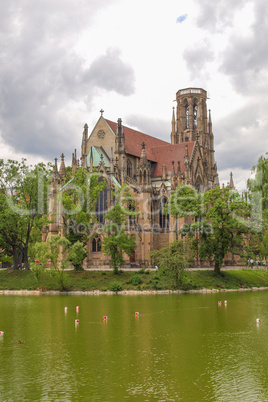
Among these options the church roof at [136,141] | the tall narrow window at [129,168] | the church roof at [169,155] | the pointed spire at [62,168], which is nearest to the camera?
the pointed spire at [62,168]

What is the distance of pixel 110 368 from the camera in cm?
1644

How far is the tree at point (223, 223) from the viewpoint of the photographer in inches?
1885

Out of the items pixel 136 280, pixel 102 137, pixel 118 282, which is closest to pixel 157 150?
pixel 102 137

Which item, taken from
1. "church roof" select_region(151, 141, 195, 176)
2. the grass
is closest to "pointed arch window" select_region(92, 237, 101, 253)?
the grass

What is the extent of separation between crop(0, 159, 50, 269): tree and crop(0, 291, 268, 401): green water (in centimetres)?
2036

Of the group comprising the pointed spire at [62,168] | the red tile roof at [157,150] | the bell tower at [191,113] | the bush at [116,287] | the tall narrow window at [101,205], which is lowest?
the bush at [116,287]

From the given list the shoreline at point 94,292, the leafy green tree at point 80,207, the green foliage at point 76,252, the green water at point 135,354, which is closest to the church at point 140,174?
the leafy green tree at point 80,207

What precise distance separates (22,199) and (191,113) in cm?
4597

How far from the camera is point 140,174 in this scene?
6231 centimetres

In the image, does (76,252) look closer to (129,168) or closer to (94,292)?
(94,292)

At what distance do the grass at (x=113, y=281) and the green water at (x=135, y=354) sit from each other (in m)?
13.0

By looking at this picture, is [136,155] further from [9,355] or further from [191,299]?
[9,355]

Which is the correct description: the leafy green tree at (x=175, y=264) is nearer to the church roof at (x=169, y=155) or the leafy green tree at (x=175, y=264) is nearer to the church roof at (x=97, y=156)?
the church roof at (x=97, y=156)

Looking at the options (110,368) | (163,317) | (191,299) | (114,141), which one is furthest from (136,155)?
(110,368)
